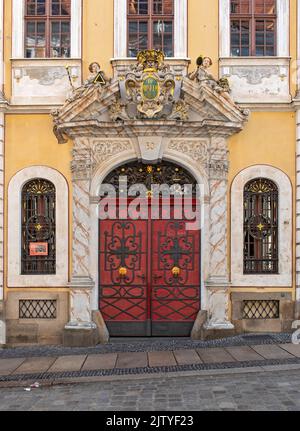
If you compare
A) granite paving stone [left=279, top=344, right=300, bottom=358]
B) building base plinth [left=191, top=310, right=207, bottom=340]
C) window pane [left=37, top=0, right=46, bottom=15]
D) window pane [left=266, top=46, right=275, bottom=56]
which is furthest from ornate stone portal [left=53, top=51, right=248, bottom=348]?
window pane [left=37, top=0, right=46, bottom=15]

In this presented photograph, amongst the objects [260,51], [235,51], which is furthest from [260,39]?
[235,51]

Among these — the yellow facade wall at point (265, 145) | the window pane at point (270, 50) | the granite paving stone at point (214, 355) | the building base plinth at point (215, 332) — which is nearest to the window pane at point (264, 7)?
the window pane at point (270, 50)

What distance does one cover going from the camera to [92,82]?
1076 cm

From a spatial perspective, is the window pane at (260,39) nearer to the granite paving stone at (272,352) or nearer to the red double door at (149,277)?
the red double door at (149,277)

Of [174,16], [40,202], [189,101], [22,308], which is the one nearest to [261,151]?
[189,101]

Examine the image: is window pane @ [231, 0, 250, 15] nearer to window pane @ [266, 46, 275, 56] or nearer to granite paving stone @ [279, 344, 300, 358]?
window pane @ [266, 46, 275, 56]

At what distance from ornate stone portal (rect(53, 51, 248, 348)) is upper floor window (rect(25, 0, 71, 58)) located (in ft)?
4.76

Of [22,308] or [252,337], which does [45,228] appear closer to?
[22,308]

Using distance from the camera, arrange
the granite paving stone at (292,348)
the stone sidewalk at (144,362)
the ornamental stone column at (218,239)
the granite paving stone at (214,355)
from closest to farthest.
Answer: the stone sidewalk at (144,362)
the granite paving stone at (214,355)
the granite paving stone at (292,348)
the ornamental stone column at (218,239)

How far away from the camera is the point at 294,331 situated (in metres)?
10.9

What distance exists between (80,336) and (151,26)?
676 cm

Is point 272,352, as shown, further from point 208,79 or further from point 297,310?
point 208,79

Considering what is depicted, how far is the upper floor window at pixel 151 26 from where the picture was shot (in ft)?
37.3

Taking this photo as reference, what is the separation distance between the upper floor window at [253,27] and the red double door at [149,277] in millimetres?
4051
